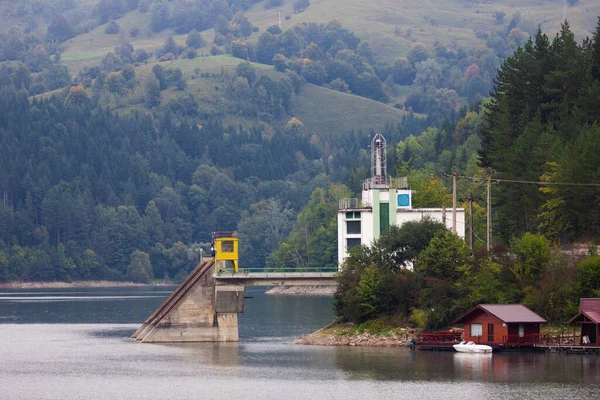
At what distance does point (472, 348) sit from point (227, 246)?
24198 millimetres

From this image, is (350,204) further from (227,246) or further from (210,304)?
(210,304)

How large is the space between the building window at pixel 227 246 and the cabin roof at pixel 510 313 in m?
21.6

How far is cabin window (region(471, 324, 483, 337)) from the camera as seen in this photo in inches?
3509

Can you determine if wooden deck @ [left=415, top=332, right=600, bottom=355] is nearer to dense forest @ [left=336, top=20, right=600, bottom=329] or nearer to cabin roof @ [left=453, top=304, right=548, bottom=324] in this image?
cabin roof @ [left=453, top=304, right=548, bottom=324]

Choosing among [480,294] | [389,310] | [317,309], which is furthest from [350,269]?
[317,309]

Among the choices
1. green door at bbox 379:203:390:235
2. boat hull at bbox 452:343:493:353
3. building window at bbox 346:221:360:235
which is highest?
green door at bbox 379:203:390:235

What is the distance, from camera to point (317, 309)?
512ft

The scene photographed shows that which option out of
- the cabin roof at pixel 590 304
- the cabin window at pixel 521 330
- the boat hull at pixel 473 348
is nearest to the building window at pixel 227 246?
the boat hull at pixel 473 348

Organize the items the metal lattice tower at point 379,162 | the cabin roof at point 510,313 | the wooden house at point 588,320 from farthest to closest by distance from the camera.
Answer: the metal lattice tower at point 379,162
the cabin roof at point 510,313
the wooden house at point 588,320

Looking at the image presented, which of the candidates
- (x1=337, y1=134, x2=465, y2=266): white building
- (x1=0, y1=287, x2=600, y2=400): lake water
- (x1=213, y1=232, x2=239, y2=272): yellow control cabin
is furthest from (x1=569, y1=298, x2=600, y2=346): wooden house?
(x1=213, y1=232, x2=239, y2=272): yellow control cabin

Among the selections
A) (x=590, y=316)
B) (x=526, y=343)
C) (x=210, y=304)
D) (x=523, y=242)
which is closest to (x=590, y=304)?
(x=590, y=316)

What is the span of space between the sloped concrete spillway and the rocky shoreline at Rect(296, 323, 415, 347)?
6259 mm

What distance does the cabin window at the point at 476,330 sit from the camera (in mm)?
89125

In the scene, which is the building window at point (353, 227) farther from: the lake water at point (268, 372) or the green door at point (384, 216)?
the lake water at point (268, 372)
